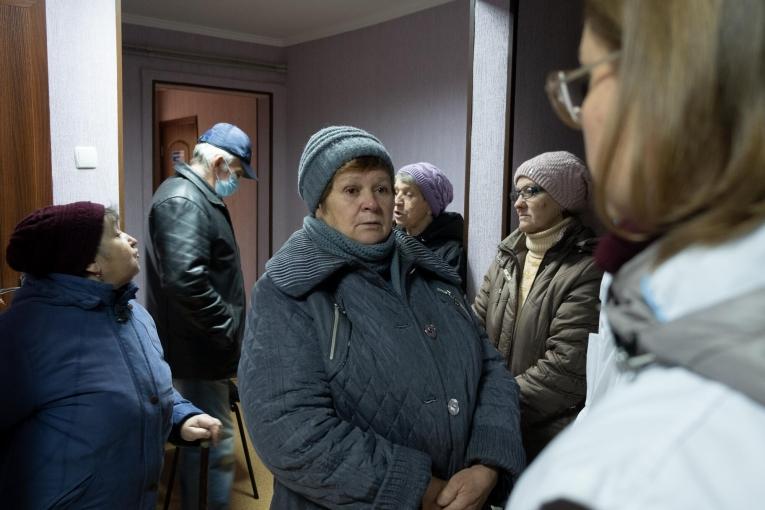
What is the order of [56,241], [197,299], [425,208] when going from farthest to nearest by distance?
1. [425,208]
2. [197,299]
3. [56,241]

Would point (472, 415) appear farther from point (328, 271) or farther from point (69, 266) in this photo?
point (69, 266)

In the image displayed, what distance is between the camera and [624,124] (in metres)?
0.49

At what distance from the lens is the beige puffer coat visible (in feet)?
6.16

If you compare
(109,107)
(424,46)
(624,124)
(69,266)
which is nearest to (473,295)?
(69,266)

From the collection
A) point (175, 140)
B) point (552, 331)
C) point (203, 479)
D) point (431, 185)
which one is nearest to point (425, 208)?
point (431, 185)

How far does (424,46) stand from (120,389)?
340 cm

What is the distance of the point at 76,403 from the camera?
60.7 inches

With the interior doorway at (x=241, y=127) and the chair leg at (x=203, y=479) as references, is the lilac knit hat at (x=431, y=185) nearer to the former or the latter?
the chair leg at (x=203, y=479)

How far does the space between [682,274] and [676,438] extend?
12cm

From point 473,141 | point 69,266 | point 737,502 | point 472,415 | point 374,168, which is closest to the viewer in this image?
point 737,502

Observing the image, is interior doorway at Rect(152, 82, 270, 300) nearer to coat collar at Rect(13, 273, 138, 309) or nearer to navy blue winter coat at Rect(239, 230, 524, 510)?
coat collar at Rect(13, 273, 138, 309)

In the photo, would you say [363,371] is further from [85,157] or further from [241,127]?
[241,127]

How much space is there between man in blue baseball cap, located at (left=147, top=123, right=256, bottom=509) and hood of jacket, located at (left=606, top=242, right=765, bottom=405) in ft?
7.37

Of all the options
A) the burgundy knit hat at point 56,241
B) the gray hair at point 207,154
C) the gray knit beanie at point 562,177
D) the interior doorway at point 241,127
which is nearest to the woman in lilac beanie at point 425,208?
the gray knit beanie at point 562,177
